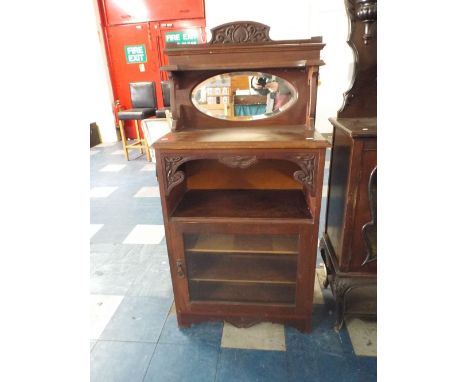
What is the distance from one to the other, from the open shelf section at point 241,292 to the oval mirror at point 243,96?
32.5 inches

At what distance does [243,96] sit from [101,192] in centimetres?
258

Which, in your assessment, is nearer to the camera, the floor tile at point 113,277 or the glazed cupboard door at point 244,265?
the glazed cupboard door at point 244,265

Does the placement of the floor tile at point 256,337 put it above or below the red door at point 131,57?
below

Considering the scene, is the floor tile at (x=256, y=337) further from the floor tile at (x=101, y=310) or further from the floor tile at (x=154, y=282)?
the floor tile at (x=101, y=310)

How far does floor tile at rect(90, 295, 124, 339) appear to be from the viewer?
1.47 meters

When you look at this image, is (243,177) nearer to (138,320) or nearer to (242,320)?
(242,320)

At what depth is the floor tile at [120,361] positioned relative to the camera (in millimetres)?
1228

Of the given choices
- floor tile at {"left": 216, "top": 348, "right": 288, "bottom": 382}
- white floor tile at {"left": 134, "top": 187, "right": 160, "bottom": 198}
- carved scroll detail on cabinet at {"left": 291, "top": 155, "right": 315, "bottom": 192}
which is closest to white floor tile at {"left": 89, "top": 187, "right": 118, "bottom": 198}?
white floor tile at {"left": 134, "top": 187, "right": 160, "bottom": 198}

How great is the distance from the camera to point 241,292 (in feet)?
4.70

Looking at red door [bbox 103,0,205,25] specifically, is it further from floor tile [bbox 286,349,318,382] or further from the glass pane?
floor tile [bbox 286,349,318,382]

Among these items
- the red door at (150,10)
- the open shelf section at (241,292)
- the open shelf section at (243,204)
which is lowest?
the open shelf section at (241,292)

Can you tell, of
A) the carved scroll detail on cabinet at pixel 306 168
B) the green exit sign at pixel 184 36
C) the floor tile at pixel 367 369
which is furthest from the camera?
the green exit sign at pixel 184 36

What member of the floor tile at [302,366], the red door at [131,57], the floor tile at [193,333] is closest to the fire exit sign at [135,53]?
the red door at [131,57]

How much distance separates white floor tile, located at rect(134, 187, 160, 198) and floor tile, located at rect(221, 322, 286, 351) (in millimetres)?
2004
